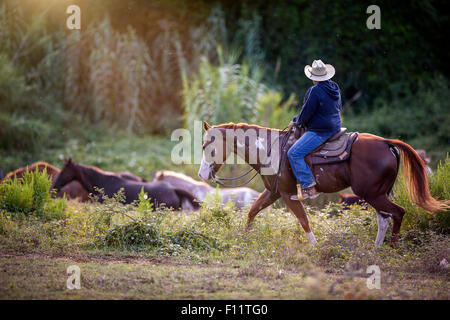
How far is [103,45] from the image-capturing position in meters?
17.0

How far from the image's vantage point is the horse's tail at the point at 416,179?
6570mm

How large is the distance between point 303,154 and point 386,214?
1.35 m

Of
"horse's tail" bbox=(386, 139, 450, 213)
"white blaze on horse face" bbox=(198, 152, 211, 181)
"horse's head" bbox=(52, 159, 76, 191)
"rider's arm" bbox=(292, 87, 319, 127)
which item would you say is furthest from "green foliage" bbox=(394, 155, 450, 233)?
"horse's head" bbox=(52, 159, 76, 191)

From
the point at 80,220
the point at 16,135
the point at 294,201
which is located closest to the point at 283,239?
the point at 294,201

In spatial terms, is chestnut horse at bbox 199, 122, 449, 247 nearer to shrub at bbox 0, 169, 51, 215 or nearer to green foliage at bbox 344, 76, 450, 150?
shrub at bbox 0, 169, 51, 215

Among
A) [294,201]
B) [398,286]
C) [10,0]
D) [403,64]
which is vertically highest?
[10,0]

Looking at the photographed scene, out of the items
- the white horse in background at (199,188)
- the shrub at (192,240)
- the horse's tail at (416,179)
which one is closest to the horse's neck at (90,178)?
the white horse in background at (199,188)

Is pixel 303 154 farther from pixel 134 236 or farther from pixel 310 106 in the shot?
pixel 134 236

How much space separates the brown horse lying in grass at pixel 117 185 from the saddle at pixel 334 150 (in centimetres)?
427

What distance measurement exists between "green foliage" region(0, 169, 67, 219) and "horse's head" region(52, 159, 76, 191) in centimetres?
207

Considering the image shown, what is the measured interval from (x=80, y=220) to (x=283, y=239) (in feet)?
10.3

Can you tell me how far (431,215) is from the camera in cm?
716

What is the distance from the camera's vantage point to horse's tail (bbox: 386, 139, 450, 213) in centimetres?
657

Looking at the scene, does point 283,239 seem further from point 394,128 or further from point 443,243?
point 394,128
